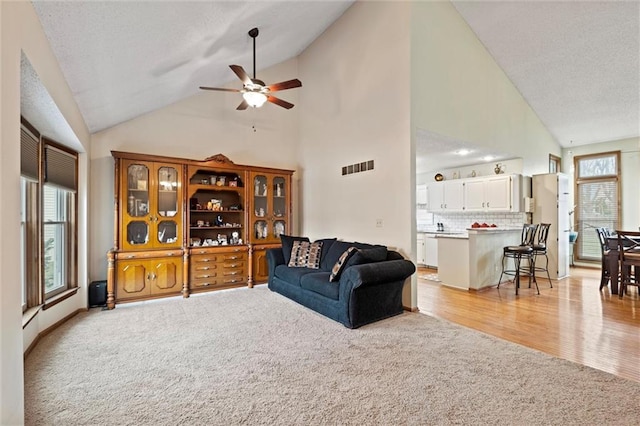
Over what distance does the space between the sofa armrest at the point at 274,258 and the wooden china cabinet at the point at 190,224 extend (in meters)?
0.41

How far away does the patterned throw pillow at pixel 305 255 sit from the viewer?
17.0 ft

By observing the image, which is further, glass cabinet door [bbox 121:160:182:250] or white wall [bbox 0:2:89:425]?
glass cabinet door [bbox 121:160:182:250]

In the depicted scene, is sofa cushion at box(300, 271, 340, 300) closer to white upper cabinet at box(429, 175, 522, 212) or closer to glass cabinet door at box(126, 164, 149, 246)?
glass cabinet door at box(126, 164, 149, 246)

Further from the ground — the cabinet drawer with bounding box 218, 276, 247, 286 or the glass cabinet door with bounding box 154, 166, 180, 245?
the glass cabinet door with bounding box 154, 166, 180, 245

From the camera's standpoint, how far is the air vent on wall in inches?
198

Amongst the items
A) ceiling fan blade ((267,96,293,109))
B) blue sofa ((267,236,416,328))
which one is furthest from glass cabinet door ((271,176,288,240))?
ceiling fan blade ((267,96,293,109))

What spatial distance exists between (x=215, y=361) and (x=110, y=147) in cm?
396

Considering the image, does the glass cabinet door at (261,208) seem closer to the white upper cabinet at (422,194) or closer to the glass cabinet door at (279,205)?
the glass cabinet door at (279,205)

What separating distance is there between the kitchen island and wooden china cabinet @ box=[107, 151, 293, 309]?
3031mm

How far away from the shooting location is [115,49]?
2701mm

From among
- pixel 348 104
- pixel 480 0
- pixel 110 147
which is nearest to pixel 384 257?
pixel 348 104

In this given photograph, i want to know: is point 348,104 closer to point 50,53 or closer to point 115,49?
point 115,49

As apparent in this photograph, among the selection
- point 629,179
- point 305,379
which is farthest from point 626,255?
point 305,379

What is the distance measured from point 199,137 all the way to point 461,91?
4.60m
